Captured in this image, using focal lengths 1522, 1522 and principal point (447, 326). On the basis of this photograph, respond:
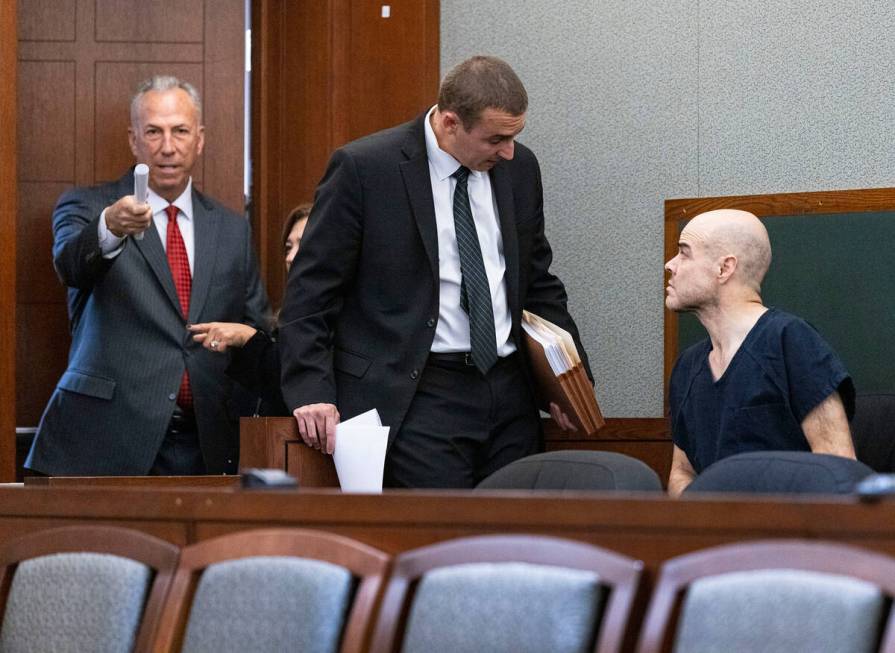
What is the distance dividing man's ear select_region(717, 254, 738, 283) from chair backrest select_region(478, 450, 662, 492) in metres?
1.09

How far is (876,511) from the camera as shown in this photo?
5.85ft

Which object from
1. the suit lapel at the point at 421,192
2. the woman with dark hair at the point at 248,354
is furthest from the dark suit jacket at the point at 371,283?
the woman with dark hair at the point at 248,354

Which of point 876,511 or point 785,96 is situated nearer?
point 876,511

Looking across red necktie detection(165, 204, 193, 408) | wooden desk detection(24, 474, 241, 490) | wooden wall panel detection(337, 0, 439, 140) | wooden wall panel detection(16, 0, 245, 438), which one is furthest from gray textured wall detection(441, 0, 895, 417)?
wooden desk detection(24, 474, 241, 490)

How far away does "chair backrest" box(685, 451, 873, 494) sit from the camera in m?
2.20

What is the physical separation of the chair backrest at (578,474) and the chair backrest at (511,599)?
1.52 feet

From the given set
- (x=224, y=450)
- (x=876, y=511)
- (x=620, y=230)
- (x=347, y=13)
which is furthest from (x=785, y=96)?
(x=876, y=511)

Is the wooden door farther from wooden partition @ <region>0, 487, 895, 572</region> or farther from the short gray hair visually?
wooden partition @ <region>0, 487, 895, 572</region>

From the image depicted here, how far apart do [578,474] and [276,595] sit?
0.62m

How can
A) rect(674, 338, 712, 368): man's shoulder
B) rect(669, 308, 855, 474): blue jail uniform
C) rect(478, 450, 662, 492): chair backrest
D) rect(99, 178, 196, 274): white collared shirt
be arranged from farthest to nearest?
1. rect(99, 178, 196, 274): white collared shirt
2. rect(674, 338, 712, 368): man's shoulder
3. rect(669, 308, 855, 474): blue jail uniform
4. rect(478, 450, 662, 492): chair backrest

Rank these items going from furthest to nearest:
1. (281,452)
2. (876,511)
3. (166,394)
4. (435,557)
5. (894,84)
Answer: (894,84) → (166,394) → (281,452) → (435,557) → (876,511)

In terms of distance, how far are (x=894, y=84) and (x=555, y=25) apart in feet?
3.76

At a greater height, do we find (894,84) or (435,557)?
(894,84)

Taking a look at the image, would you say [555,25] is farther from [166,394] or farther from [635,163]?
[166,394]
